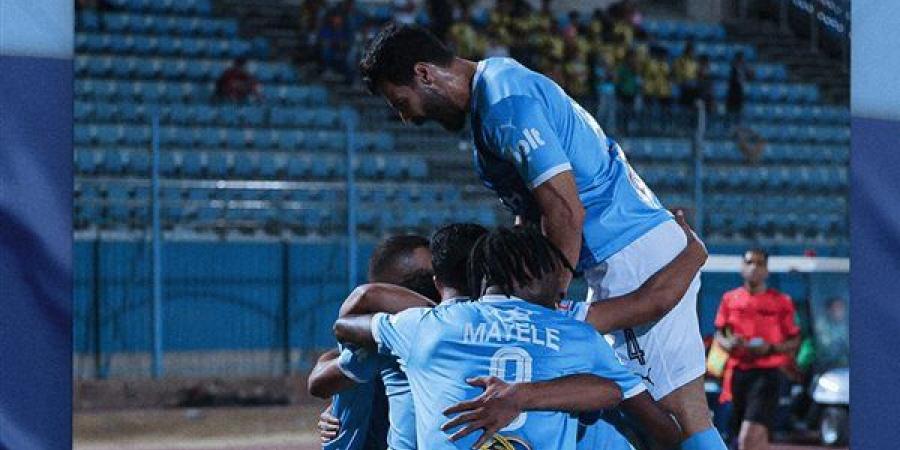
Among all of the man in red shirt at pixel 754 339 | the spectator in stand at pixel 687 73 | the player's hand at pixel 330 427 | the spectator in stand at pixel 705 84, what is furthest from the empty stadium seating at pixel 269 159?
the player's hand at pixel 330 427

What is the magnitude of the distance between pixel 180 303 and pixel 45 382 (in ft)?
45.4

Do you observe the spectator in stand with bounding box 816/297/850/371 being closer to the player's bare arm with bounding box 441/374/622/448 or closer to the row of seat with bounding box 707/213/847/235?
the row of seat with bounding box 707/213/847/235

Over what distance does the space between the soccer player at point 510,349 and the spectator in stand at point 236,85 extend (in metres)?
16.8

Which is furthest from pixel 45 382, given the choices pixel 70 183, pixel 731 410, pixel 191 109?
pixel 191 109

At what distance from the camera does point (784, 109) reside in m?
26.7

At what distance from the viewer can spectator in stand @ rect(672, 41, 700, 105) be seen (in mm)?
24953

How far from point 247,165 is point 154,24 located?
3.75 m

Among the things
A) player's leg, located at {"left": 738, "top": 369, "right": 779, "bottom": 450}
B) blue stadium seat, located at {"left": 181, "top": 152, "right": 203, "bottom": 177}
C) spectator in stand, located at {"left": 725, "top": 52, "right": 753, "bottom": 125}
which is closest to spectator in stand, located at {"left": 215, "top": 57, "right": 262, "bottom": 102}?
blue stadium seat, located at {"left": 181, "top": 152, "right": 203, "bottom": 177}

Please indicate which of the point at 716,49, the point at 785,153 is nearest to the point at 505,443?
the point at 785,153

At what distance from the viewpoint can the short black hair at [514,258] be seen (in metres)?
4.15

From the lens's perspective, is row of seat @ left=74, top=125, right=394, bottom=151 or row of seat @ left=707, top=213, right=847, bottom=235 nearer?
row of seat @ left=74, top=125, right=394, bottom=151

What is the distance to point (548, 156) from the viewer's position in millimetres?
4512

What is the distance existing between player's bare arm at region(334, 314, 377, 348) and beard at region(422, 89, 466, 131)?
1.98 ft

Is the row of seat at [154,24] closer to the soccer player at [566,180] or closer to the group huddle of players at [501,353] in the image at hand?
the soccer player at [566,180]
